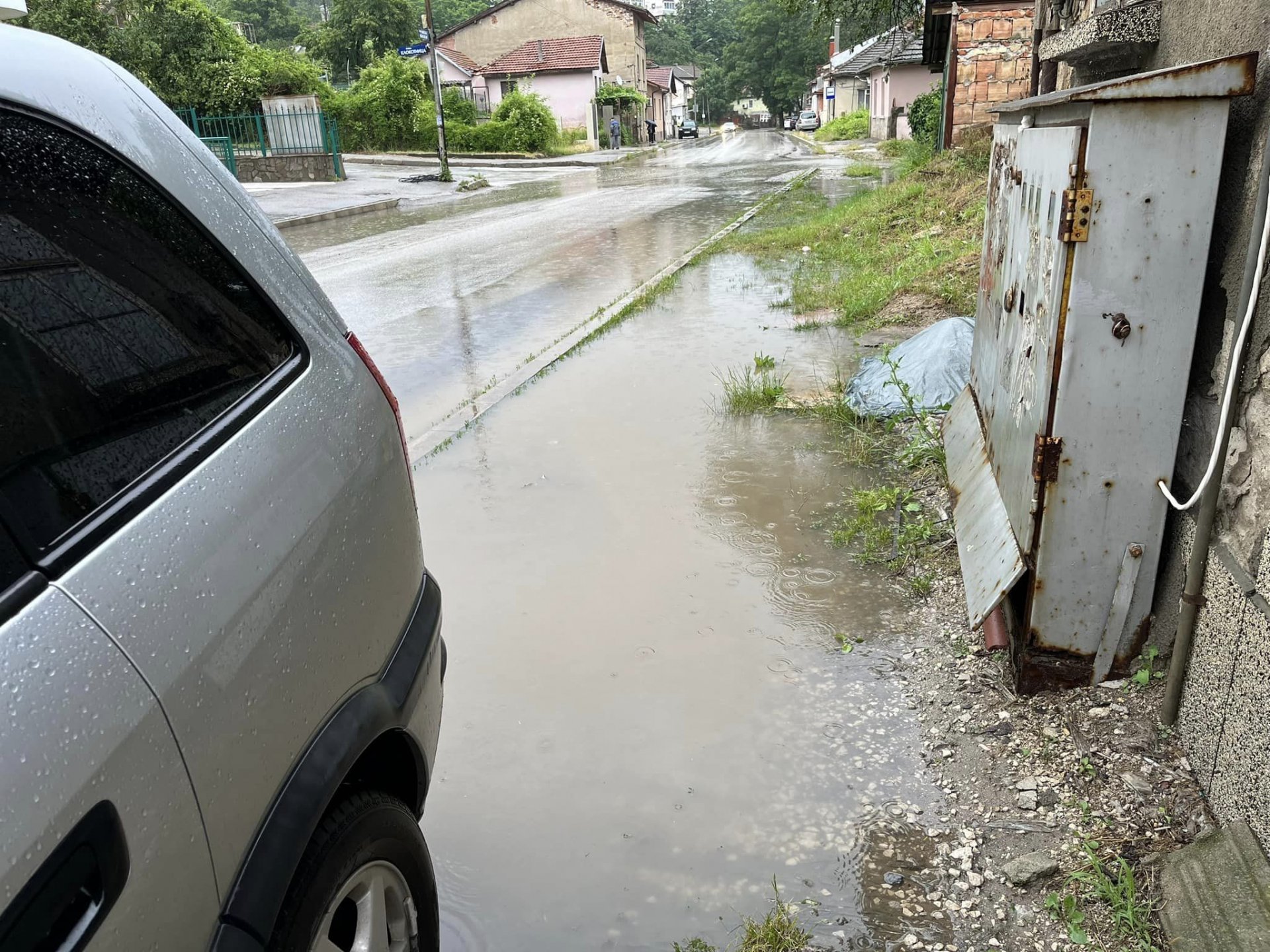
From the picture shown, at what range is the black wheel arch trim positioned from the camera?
1368mm

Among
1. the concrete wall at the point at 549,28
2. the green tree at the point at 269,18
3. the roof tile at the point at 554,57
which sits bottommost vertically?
the roof tile at the point at 554,57

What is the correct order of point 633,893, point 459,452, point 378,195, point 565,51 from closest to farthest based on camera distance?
point 633,893, point 459,452, point 378,195, point 565,51

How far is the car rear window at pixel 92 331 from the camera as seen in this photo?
50.6 inches

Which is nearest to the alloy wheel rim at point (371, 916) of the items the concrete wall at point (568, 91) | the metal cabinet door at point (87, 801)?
the metal cabinet door at point (87, 801)

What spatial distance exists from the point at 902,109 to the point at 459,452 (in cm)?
3663

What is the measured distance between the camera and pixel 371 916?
1.73m

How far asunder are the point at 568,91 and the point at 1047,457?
5224cm

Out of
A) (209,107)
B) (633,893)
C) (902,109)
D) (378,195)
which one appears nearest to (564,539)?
(633,893)

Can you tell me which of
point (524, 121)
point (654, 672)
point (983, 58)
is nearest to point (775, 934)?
point (654, 672)

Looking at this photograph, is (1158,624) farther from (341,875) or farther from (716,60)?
(716,60)

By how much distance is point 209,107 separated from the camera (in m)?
31.8

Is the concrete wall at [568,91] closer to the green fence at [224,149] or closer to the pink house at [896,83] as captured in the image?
the pink house at [896,83]

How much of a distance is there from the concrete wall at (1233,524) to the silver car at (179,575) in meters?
1.88

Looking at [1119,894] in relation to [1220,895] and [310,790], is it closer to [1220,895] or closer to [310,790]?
[1220,895]
